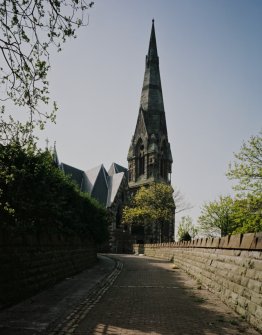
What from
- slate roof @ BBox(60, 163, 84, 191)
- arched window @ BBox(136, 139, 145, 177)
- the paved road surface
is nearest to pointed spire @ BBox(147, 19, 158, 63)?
arched window @ BBox(136, 139, 145, 177)

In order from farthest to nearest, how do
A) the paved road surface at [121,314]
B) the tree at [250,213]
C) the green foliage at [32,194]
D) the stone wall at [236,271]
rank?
1. the tree at [250,213]
2. the green foliage at [32,194]
3. the stone wall at [236,271]
4. the paved road surface at [121,314]

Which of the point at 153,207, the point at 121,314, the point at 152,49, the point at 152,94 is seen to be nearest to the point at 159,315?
the point at 121,314

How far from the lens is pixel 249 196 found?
20562mm

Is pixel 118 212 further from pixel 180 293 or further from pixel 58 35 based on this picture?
pixel 58 35

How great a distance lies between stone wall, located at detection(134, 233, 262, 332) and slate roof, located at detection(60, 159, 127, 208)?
40645mm

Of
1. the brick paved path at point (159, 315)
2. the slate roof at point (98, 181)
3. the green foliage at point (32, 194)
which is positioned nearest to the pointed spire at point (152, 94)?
the slate roof at point (98, 181)

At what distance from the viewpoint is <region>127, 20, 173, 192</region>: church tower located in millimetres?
59734

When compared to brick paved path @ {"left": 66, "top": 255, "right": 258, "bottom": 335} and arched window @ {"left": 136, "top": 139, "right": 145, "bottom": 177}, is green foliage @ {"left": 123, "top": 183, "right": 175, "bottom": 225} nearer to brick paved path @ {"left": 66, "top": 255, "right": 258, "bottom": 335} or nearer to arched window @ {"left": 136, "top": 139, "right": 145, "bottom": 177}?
arched window @ {"left": 136, "top": 139, "right": 145, "bottom": 177}

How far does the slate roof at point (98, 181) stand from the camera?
52.9 metres

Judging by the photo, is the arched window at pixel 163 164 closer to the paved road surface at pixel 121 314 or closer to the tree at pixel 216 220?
the tree at pixel 216 220

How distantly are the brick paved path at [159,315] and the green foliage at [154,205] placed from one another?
37060mm

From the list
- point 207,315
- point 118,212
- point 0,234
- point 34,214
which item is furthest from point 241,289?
point 118,212

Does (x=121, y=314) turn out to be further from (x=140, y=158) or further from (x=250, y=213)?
(x=140, y=158)

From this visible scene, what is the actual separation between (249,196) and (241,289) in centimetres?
1411
